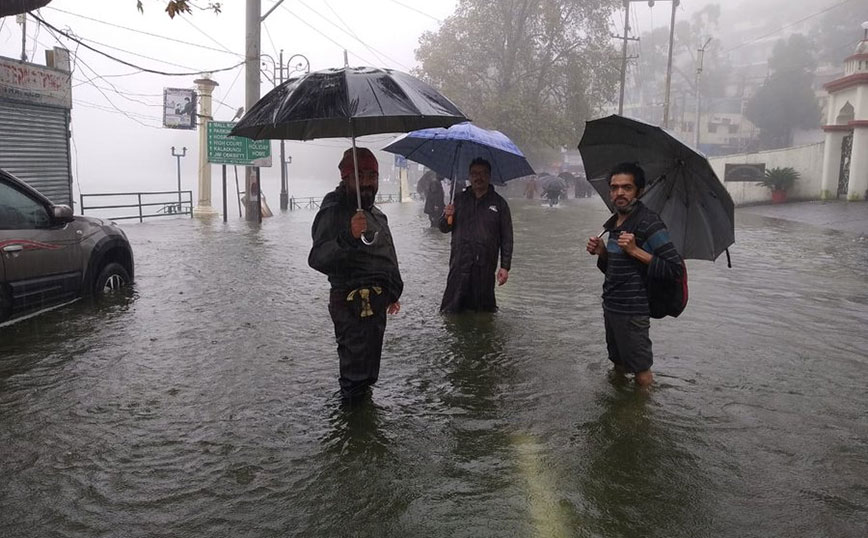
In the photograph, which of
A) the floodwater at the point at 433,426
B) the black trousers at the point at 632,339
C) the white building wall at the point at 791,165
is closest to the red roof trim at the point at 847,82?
the white building wall at the point at 791,165

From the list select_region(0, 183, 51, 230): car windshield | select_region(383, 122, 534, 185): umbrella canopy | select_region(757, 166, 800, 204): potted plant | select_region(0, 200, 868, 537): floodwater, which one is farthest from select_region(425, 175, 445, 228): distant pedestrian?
select_region(757, 166, 800, 204): potted plant

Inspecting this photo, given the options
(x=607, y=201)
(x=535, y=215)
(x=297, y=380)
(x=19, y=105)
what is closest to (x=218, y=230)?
(x=19, y=105)

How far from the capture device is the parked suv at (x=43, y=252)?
588 centimetres

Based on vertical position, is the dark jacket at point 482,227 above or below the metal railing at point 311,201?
above

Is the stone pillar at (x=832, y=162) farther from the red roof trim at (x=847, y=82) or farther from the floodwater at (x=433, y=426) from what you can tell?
the floodwater at (x=433, y=426)

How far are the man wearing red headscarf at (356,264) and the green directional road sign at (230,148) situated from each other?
15.4m

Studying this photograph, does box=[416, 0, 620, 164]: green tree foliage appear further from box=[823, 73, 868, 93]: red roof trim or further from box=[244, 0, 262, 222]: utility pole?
box=[244, 0, 262, 222]: utility pole

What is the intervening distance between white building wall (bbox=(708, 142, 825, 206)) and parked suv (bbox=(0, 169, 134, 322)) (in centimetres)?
2138

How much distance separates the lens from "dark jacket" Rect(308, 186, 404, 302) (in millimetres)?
3898

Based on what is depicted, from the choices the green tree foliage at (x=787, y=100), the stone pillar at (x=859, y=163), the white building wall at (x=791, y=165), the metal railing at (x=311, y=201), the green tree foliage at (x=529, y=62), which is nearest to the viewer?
the stone pillar at (x=859, y=163)

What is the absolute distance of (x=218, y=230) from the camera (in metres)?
17.4

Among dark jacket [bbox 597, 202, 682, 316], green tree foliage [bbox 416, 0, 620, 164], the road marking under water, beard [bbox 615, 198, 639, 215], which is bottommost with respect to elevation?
the road marking under water

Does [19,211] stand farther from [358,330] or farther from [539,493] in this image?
[539,493]

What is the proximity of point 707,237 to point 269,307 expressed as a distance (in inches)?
200
